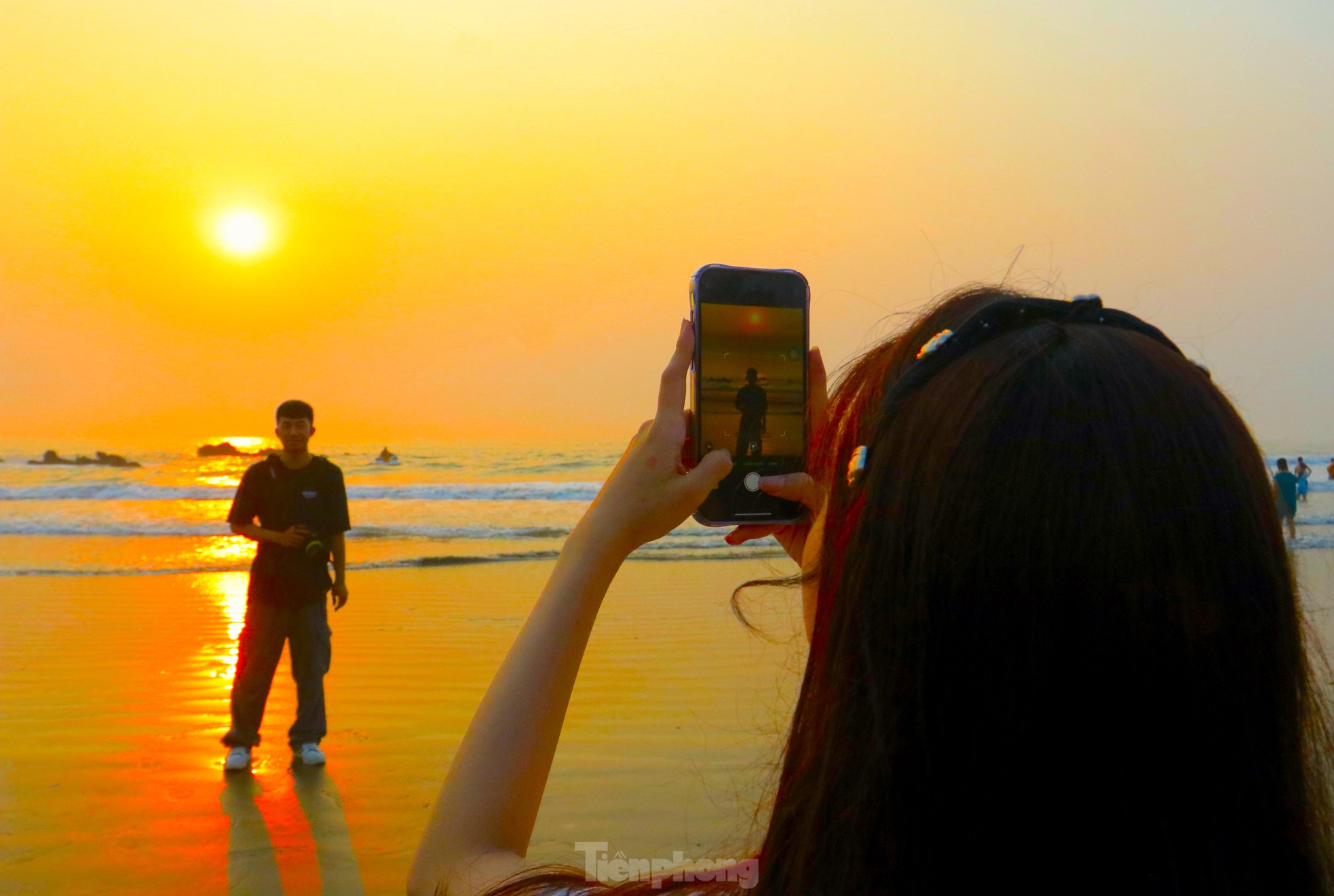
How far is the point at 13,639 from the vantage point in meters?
9.41

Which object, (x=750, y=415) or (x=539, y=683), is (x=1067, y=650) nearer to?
(x=539, y=683)

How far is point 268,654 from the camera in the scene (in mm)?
5430

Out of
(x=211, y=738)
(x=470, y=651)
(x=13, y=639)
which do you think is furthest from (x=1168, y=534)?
(x=13, y=639)

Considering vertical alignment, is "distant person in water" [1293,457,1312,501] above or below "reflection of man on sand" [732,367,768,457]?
below

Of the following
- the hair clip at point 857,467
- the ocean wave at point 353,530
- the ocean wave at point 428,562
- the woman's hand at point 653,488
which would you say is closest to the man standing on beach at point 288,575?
the woman's hand at point 653,488

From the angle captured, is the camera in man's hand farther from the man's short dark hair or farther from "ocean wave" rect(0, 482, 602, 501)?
"ocean wave" rect(0, 482, 602, 501)

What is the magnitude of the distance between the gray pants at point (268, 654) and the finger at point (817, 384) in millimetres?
4643

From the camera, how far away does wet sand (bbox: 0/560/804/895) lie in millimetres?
4547

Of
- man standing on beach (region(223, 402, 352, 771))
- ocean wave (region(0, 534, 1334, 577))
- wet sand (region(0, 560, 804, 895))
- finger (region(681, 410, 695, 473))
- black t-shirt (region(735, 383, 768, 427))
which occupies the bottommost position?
wet sand (region(0, 560, 804, 895))

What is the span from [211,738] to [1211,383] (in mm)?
6871

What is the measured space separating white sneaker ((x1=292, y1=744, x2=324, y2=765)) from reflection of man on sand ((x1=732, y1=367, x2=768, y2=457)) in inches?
203

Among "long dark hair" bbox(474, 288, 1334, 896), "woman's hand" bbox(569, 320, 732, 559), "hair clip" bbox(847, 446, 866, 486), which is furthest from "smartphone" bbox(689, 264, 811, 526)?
"long dark hair" bbox(474, 288, 1334, 896)

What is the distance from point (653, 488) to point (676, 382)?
0.48 ft

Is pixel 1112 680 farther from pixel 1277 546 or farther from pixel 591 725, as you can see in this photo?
pixel 591 725
